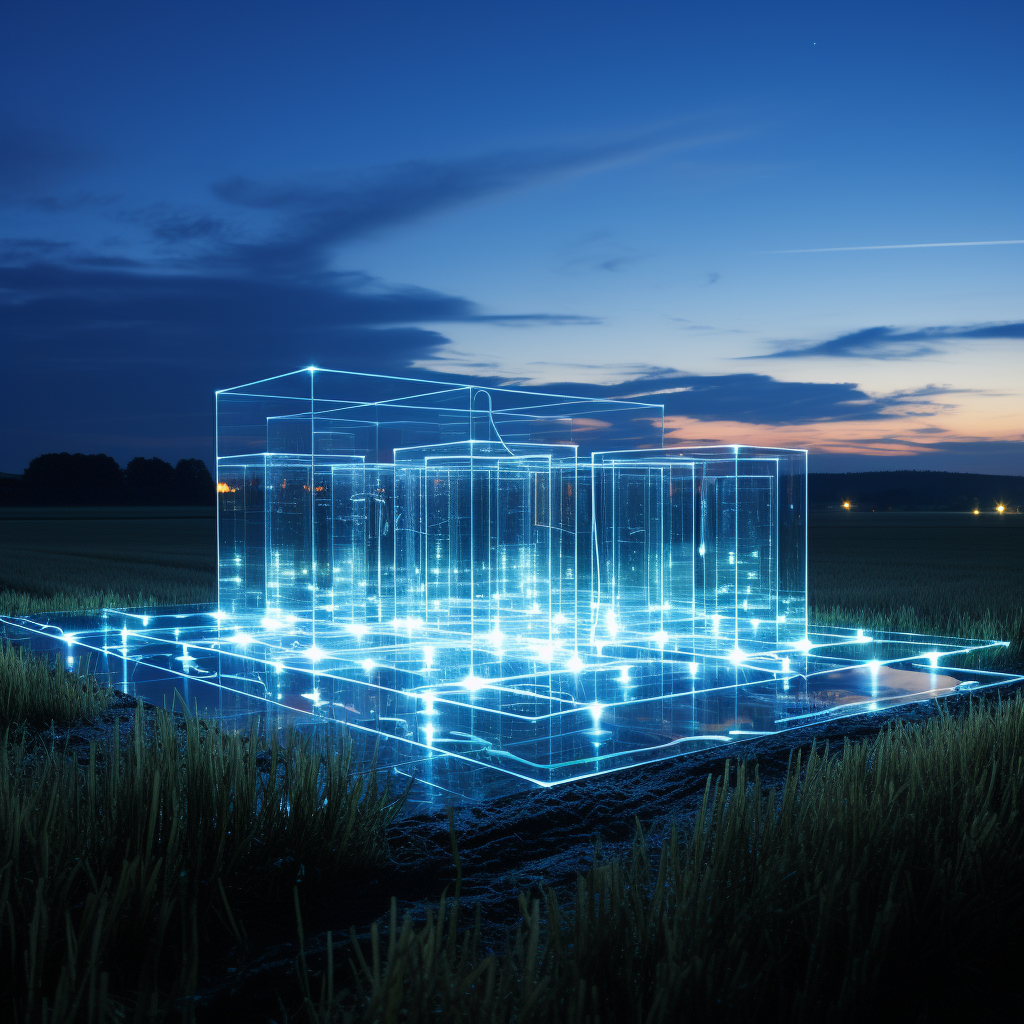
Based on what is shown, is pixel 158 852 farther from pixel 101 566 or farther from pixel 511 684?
pixel 101 566

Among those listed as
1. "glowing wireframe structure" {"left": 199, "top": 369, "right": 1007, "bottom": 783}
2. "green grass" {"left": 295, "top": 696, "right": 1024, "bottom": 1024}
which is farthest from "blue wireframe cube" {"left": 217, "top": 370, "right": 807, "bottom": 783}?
"green grass" {"left": 295, "top": 696, "right": 1024, "bottom": 1024}

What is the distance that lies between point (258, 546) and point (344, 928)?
7784mm

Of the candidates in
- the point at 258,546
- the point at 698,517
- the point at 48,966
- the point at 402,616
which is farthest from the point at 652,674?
the point at 48,966

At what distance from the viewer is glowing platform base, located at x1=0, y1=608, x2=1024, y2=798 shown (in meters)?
5.82

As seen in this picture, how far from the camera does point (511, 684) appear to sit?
314 inches

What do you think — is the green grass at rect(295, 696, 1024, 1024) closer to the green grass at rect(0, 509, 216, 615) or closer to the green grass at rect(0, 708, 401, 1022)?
the green grass at rect(0, 708, 401, 1022)

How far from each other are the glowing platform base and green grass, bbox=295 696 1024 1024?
1.86m

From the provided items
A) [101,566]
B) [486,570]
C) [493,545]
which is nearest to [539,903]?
[486,570]

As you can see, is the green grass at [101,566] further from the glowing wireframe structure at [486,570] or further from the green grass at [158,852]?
the green grass at [158,852]

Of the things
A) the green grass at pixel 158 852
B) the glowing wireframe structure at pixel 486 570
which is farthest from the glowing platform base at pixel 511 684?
the green grass at pixel 158 852

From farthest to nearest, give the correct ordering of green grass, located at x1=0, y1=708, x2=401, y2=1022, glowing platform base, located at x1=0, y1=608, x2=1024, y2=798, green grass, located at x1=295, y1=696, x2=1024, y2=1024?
glowing platform base, located at x1=0, y1=608, x2=1024, y2=798 → green grass, located at x1=0, y1=708, x2=401, y2=1022 → green grass, located at x1=295, y1=696, x2=1024, y2=1024

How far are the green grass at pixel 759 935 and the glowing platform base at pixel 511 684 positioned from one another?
73.3 inches

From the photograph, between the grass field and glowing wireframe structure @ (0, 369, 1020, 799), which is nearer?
the grass field

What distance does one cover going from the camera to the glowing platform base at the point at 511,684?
19.1ft
